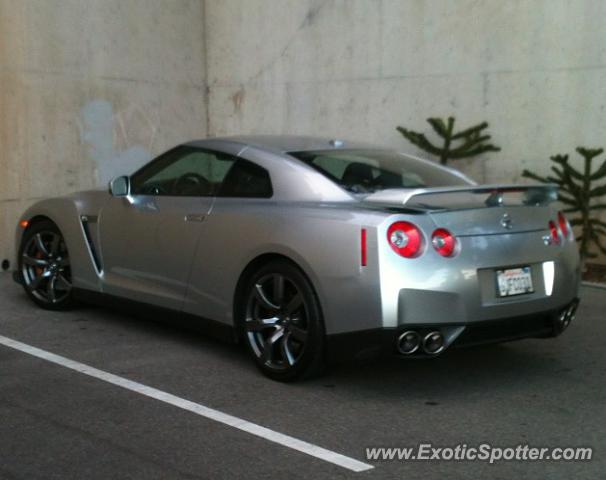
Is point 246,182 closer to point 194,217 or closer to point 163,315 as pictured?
point 194,217

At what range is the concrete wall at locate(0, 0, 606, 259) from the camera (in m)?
10.1

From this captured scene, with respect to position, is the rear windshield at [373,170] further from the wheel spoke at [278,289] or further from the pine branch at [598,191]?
the pine branch at [598,191]

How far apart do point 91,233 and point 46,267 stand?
71 centimetres

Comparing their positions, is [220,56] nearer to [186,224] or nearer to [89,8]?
[89,8]

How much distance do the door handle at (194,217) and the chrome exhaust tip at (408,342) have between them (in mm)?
1782

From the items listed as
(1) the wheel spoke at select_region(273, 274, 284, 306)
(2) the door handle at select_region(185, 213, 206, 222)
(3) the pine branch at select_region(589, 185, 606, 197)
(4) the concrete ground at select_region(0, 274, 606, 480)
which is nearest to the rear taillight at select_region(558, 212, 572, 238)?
(4) the concrete ground at select_region(0, 274, 606, 480)

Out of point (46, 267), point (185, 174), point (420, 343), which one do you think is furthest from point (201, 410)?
point (46, 267)

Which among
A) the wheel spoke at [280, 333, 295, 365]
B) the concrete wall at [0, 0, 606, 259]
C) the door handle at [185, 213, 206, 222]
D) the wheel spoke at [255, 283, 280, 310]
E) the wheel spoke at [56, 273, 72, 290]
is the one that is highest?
the concrete wall at [0, 0, 606, 259]

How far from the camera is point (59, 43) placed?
10.9 m

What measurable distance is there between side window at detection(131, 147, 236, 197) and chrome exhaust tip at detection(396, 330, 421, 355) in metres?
1.85

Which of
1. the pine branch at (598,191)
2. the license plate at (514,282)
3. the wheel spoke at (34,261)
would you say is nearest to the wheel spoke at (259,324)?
the license plate at (514,282)

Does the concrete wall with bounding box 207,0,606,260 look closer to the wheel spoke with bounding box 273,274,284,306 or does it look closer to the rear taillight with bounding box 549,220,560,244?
the rear taillight with bounding box 549,220,560,244

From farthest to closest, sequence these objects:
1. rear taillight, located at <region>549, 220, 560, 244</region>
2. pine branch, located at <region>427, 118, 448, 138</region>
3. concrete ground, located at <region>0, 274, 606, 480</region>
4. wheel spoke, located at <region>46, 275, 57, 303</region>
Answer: pine branch, located at <region>427, 118, 448, 138</region> < wheel spoke, located at <region>46, 275, 57, 303</region> < rear taillight, located at <region>549, 220, 560, 244</region> < concrete ground, located at <region>0, 274, 606, 480</region>

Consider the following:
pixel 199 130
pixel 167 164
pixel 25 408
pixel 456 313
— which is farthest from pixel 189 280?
pixel 199 130
